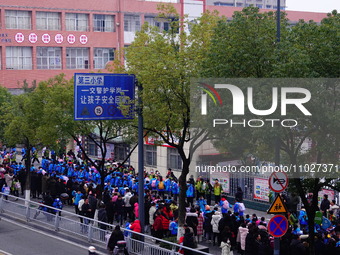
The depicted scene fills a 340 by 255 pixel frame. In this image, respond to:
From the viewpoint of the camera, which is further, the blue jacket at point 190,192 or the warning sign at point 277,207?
the blue jacket at point 190,192

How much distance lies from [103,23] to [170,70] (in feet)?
137

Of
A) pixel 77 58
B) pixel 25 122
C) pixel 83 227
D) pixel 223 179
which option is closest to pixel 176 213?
pixel 83 227

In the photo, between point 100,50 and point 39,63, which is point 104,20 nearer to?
point 100,50

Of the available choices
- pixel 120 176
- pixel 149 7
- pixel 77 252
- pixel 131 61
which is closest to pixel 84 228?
pixel 77 252

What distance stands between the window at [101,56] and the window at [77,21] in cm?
256

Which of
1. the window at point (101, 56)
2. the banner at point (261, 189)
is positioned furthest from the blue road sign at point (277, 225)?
the window at point (101, 56)

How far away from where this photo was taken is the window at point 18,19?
53.0m

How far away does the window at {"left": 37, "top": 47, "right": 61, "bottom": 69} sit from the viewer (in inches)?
2170

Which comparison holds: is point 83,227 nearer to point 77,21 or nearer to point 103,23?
point 77,21

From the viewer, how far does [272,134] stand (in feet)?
47.0

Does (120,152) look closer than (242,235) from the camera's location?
No

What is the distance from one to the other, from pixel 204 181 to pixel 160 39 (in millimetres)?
11092

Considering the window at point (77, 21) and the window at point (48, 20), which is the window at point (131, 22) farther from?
the window at point (48, 20)

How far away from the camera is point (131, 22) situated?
192ft
